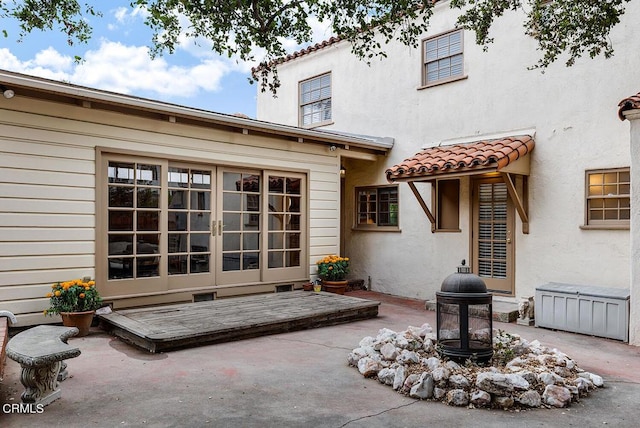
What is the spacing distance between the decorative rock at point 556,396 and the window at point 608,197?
372 cm

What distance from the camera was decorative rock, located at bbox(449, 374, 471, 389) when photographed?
12.1 feet

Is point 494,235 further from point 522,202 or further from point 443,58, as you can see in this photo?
point 443,58

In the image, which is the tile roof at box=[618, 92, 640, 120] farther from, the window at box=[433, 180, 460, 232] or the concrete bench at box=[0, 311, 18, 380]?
the concrete bench at box=[0, 311, 18, 380]

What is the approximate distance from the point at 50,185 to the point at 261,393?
152 inches

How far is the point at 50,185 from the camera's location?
5.78 metres

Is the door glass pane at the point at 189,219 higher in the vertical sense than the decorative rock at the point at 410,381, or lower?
higher

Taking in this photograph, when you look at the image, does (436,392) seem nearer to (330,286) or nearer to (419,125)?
(330,286)

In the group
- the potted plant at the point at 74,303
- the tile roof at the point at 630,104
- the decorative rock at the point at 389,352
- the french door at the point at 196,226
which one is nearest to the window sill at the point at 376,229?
the french door at the point at 196,226

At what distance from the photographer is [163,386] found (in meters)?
3.97

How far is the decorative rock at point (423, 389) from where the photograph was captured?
3.72 m

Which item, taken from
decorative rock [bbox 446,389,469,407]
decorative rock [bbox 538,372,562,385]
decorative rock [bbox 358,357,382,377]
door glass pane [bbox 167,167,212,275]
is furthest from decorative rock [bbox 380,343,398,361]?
door glass pane [bbox 167,167,212,275]

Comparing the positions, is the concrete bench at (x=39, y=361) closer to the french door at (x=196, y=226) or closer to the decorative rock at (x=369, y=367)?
the decorative rock at (x=369, y=367)

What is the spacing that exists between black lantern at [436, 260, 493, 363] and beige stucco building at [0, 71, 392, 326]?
4.12 meters

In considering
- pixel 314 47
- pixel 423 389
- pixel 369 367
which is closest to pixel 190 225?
pixel 369 367
